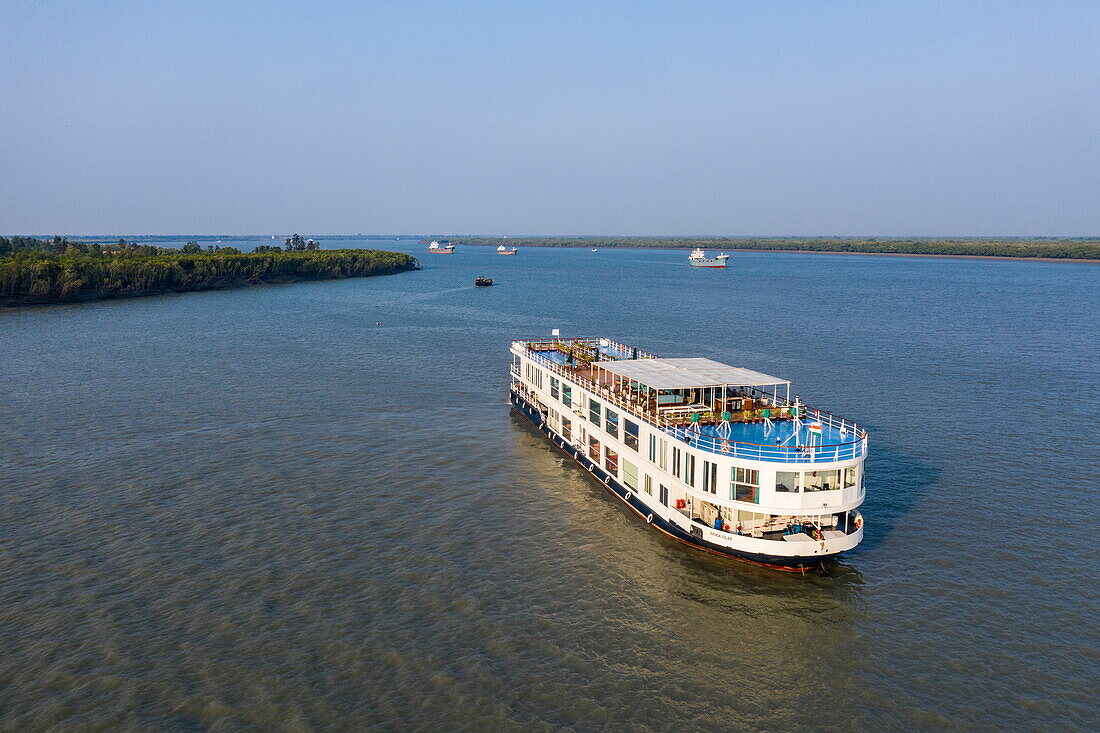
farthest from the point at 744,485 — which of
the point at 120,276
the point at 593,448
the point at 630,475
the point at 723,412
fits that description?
the point at 120,276

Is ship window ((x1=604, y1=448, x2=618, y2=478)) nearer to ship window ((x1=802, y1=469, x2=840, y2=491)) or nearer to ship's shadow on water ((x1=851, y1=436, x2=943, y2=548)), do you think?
ship window ((x1=802, y1=469, x2=840, y2=491))

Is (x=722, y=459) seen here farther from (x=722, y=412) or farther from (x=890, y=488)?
(x=890, y=488)

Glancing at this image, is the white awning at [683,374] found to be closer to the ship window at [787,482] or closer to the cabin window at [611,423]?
the cabin window at [611,423]

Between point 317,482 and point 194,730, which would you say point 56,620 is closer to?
point 194,730

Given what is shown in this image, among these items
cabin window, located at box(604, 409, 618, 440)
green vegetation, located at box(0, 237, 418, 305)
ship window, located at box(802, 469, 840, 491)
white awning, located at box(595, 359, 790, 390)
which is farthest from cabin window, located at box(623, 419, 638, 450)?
green vegetation, located at box(0, 237, 418, 305)

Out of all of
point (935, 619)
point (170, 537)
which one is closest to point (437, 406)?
point (170, 537)

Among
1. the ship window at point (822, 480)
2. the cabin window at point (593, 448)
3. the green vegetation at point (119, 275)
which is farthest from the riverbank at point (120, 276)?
the ship window at point (822, 480)
